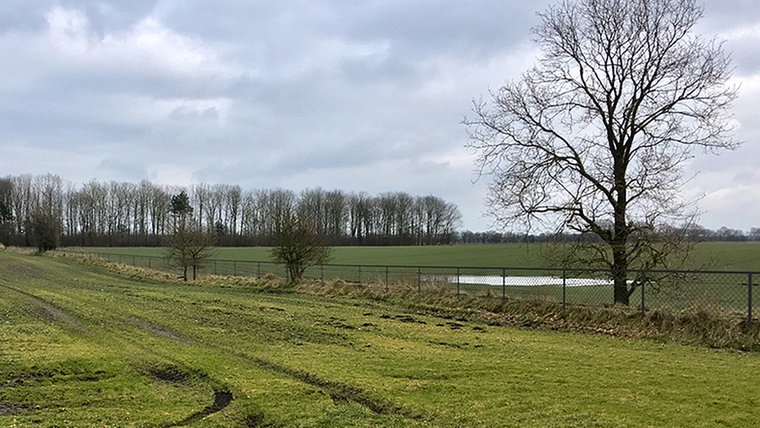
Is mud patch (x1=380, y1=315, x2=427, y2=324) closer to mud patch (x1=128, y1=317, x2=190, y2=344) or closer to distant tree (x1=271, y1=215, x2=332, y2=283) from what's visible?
mud patch (x1=128, y1=317, x2=190, y2=344)

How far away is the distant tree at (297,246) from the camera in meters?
29.0

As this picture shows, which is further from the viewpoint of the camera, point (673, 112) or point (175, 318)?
point (673, 112)

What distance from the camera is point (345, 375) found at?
8898mm

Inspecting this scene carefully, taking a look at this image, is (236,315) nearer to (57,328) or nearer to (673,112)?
(57,328)

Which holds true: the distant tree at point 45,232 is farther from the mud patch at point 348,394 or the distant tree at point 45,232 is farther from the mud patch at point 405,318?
the mud patch at point 348,394

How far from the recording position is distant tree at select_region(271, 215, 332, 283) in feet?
95.1

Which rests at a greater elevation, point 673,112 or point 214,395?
point 673,112

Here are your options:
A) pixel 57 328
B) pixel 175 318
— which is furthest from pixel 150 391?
pixel 175 318

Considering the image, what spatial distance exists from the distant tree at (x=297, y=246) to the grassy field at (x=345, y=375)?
13641 millimetres

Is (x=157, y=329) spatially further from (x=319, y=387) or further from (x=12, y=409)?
(x=319, y=387)

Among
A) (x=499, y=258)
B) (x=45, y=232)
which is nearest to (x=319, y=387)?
(x=499, y=258)

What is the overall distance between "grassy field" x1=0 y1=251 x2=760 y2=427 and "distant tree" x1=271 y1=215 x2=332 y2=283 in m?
13.6

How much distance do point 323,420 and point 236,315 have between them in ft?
34.2

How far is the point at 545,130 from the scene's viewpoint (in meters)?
19.5
